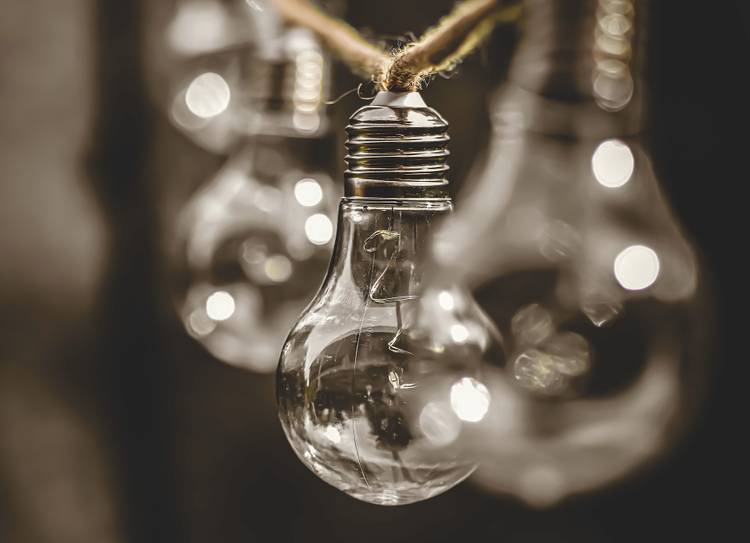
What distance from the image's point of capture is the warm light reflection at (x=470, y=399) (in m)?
0.26

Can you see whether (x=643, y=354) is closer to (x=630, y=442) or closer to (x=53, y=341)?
(x=630, y=442)

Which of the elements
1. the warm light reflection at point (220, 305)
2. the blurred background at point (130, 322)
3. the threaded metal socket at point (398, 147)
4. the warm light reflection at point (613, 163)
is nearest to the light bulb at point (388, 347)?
the threaded metal socket at point (398, 147)

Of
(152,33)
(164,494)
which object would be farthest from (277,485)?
(152,33)

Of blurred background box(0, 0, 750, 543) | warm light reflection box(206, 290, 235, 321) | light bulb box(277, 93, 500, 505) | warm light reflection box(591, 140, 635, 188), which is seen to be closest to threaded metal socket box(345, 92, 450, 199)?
light bulb box(277, 93, 500, 505)

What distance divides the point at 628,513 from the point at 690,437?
0.10 meters

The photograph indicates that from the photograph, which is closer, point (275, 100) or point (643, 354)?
point (643, 354)

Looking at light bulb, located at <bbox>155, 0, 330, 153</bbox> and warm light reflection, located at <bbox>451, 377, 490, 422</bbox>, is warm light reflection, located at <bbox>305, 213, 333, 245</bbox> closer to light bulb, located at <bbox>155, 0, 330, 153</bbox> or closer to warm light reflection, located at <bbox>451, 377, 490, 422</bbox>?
light bulb, located at <bbox>155, 0, 330, 153</bbox>

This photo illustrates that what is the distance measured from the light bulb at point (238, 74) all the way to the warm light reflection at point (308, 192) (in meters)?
0.03

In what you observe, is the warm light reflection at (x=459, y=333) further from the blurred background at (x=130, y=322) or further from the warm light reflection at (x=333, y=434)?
the blurred background at (x=130, y=322)

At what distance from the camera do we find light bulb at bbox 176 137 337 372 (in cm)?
45

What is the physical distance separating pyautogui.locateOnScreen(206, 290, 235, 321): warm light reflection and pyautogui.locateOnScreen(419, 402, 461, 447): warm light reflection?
255mm

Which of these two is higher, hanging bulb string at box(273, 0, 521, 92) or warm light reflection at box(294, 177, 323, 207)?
hanging bulb string at box(273, 0, 521, 92)

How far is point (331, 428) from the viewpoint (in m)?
0.25

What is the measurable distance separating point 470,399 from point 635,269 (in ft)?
0.33
